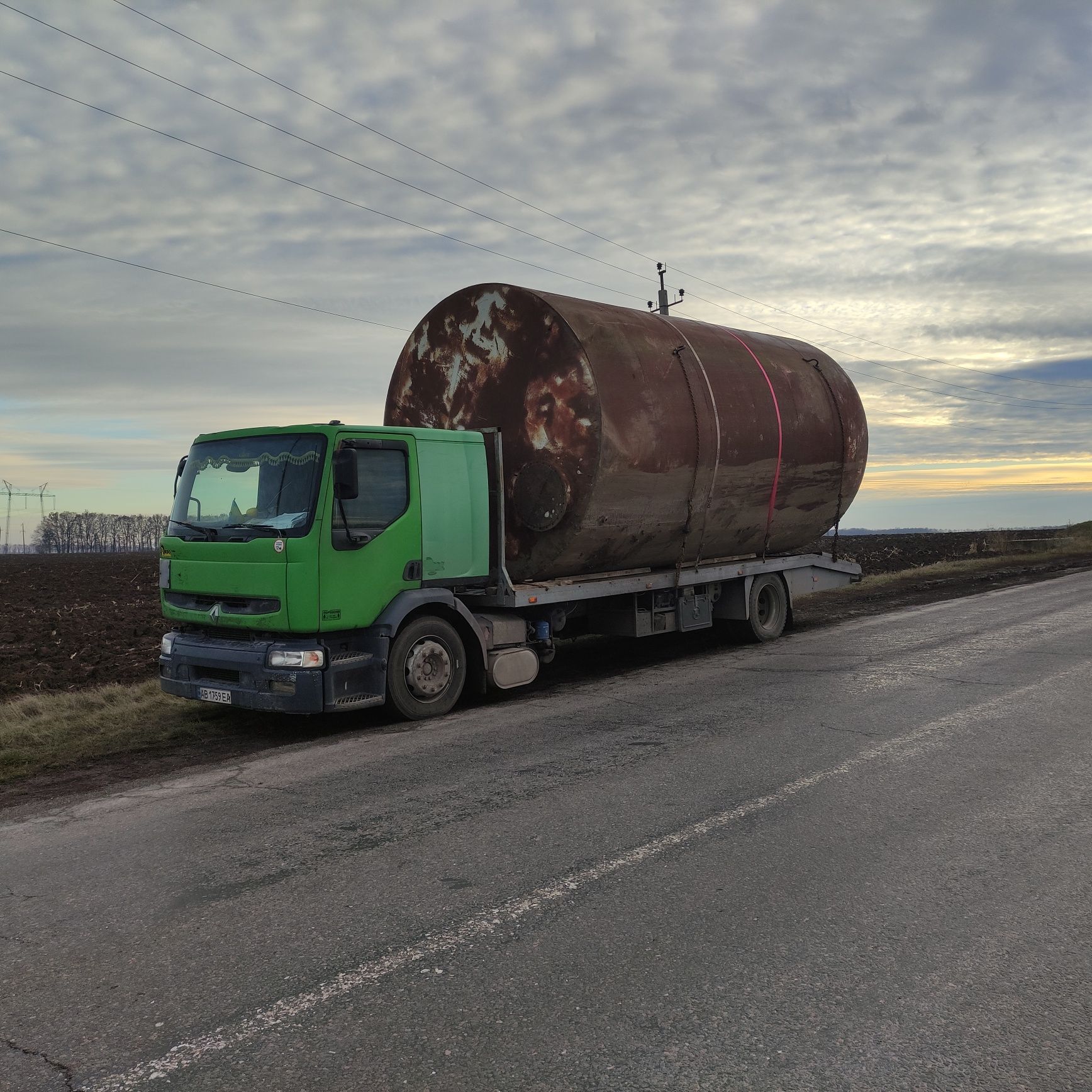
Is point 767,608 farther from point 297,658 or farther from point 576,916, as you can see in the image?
point 576,916

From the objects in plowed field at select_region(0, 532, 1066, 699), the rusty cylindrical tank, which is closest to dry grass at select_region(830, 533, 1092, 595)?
plowed field at select_region(0, 532, 1066, 699)

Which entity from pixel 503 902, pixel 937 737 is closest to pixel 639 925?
pixel 503 902

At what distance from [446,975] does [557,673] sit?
7.50m

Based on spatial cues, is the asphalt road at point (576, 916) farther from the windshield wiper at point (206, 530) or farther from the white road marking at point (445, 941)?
the windshield wiper at point (206, 530)

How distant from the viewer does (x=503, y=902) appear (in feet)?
13.0

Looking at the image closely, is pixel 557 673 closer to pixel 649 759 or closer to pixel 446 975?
pixel 649 759

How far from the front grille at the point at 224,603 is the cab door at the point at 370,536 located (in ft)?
1.43

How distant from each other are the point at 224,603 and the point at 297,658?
0.95m

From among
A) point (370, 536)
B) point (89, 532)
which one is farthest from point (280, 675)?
point (89, 532)

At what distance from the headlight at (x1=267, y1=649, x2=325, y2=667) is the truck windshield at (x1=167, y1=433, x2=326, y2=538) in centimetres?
89

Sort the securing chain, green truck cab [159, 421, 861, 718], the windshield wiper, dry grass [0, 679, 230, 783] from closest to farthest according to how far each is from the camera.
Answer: dry grass [0, 679, 230, 783] → green truck cab [159, 421, 861, 718] → the windshield wiper → the securing chain

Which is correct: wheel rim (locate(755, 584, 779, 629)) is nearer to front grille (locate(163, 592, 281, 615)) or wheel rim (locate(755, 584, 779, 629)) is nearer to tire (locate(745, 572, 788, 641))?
tire (locate(745, 572, 788, 641))

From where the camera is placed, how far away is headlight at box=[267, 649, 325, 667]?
7.45m

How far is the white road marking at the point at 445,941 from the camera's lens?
2859 millimetres
